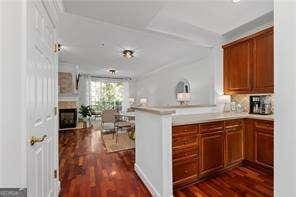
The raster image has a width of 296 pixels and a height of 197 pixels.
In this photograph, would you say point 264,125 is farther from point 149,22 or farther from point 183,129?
point 149,22

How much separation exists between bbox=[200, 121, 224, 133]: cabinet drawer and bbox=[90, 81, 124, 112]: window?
303 inches

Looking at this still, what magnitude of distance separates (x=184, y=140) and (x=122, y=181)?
1.16 metres

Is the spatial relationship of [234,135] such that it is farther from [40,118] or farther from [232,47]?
[40,118]

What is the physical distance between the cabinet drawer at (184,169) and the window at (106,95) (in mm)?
7838

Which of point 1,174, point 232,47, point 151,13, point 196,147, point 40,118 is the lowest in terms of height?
point 196,147

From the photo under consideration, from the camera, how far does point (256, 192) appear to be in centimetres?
229

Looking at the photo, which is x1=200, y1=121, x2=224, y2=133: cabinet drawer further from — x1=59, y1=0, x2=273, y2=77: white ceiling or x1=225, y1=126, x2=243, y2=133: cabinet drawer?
x1=59, y1=0, x2=273, y2=77: white ceiling

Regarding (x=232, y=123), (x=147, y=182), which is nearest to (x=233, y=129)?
(x=232, y=123)

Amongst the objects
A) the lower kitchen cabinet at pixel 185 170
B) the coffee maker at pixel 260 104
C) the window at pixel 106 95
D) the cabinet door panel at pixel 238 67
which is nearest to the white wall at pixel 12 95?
the lower kitchen cabinet at pixel 185 170

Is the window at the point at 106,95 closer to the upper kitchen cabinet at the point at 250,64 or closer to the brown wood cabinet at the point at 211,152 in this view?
the upper kitchen cabinet at the point at 250,64

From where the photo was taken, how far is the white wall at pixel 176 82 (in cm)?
515

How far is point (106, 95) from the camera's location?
33.7 feet

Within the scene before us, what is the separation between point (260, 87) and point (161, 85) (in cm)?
510

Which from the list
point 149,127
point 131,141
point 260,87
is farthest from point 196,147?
point 131,141
